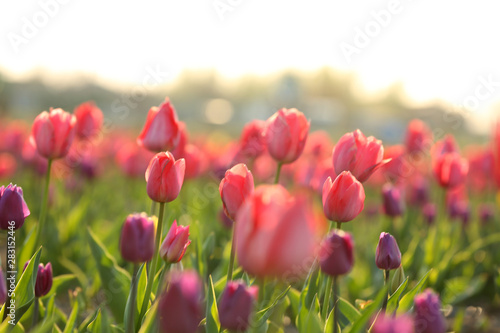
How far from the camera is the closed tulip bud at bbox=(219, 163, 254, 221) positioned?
1.30 m

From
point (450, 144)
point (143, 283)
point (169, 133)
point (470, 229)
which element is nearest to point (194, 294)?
point (143, 283)

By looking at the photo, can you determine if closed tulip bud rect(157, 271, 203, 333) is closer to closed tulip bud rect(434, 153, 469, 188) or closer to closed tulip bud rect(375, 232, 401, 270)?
closed tulip bud rect(375, 232, 401, 270)

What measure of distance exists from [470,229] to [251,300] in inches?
153

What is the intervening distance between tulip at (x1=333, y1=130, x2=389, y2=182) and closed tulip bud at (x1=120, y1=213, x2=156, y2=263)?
2.55 ft

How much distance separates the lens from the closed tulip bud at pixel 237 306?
3.24 feet

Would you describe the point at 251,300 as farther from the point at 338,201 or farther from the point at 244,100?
the point at 244,100

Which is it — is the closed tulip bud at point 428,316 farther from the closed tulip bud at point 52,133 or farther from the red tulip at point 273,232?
the closed tulip bud at point 52,133

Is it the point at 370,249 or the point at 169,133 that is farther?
the point at 370,249

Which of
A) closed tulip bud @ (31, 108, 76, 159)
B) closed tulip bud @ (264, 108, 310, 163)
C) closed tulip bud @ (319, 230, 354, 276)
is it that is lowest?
closed tulip bud @ (319, 230, 354, 276)

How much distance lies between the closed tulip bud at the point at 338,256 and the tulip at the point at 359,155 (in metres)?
0.62

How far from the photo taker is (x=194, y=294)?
2.77 ft

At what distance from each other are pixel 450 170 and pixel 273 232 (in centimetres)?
229

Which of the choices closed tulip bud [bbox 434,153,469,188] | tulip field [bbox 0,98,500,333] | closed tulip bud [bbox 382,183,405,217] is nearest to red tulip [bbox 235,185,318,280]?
tulip field [bbox 0,98,500,333]

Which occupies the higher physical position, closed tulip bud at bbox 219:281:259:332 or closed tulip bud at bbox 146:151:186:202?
closed tulip bud at bbox 146:151:186:202
